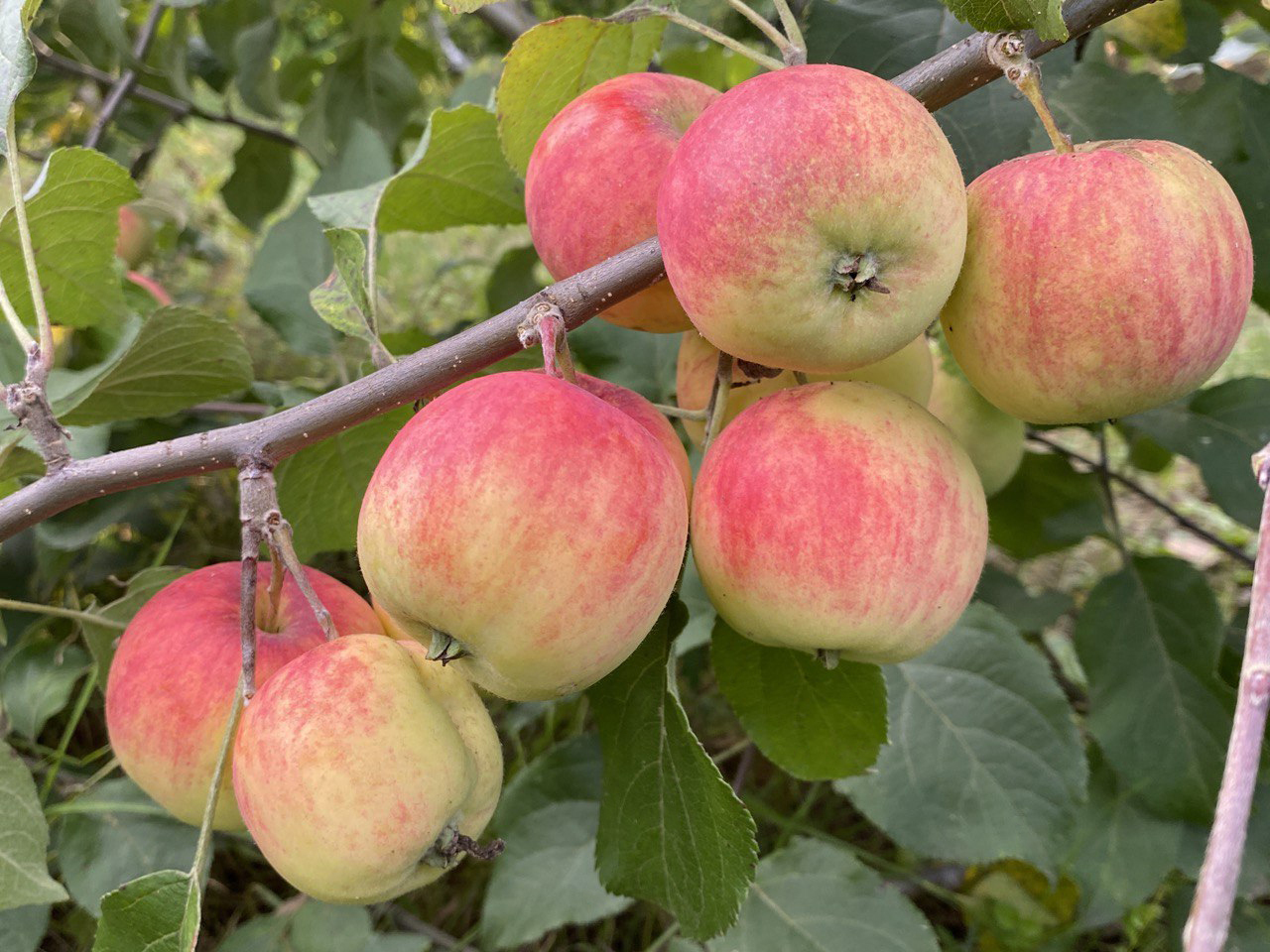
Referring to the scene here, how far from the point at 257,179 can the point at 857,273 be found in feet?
6.49

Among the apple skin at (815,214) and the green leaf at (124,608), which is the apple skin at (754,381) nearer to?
the apple skin at (815,214)

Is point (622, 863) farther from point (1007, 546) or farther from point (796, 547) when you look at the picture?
point (1007, 546)

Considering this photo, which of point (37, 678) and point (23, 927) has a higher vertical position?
Answer: point (37, 678)

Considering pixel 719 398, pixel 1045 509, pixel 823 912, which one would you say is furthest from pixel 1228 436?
pixel 719 398

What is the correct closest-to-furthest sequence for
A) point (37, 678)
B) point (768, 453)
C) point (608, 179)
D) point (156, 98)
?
point (768, 453)
point (608, 179)
point (37, 678)
point (156, 98)

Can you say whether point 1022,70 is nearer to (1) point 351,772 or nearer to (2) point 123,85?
(1) point 351,772

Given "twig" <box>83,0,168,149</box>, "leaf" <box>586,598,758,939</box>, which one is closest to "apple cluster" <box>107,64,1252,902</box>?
"leaf" <box>586,598,758,939</box>

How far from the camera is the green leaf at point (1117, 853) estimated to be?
153cm

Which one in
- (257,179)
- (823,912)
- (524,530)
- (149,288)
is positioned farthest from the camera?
(257,179)

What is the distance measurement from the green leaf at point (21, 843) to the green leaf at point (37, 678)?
364 millimetres

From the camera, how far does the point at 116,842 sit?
135 centimetres

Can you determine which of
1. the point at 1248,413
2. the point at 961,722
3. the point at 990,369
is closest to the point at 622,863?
the point at 990,369

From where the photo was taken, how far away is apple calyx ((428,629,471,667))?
0.73 metres

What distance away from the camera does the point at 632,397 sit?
920 mm
